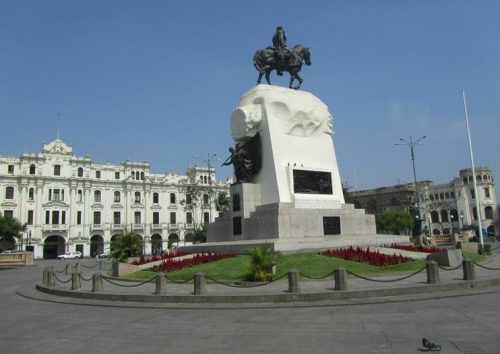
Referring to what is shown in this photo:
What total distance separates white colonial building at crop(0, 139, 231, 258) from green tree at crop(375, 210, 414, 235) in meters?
25.3

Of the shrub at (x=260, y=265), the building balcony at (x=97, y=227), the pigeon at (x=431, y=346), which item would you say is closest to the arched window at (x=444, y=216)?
the building balcony at (x=97, y=227)

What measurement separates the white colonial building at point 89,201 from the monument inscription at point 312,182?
125ft

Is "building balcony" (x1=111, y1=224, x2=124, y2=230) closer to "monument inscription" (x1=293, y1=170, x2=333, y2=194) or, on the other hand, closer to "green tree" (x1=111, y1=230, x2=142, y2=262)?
"green tree" (x1=111, y1=230, x2=142, y2=262)

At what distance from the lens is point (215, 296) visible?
12.0m

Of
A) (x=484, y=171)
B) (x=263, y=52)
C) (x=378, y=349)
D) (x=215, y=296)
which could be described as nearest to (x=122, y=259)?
(x=215, y=296)

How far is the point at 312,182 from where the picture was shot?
69.6 feet

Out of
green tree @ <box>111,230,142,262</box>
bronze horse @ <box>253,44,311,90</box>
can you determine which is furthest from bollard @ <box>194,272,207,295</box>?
bronze horse @ <box>253,44,311,90</box>

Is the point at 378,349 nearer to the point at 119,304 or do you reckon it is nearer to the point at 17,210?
the point at 119,304

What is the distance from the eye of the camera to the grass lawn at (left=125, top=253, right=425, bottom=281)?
1499cm

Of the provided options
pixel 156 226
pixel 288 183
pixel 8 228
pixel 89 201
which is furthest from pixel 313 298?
pixel 156 226

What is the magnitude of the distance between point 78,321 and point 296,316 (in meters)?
5.13

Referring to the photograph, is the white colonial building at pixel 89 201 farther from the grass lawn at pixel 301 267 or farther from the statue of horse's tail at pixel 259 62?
the grass lawn at pixel 301 267

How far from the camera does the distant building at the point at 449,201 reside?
85750 mm

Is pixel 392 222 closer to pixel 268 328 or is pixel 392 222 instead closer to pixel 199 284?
pixel 199 284
